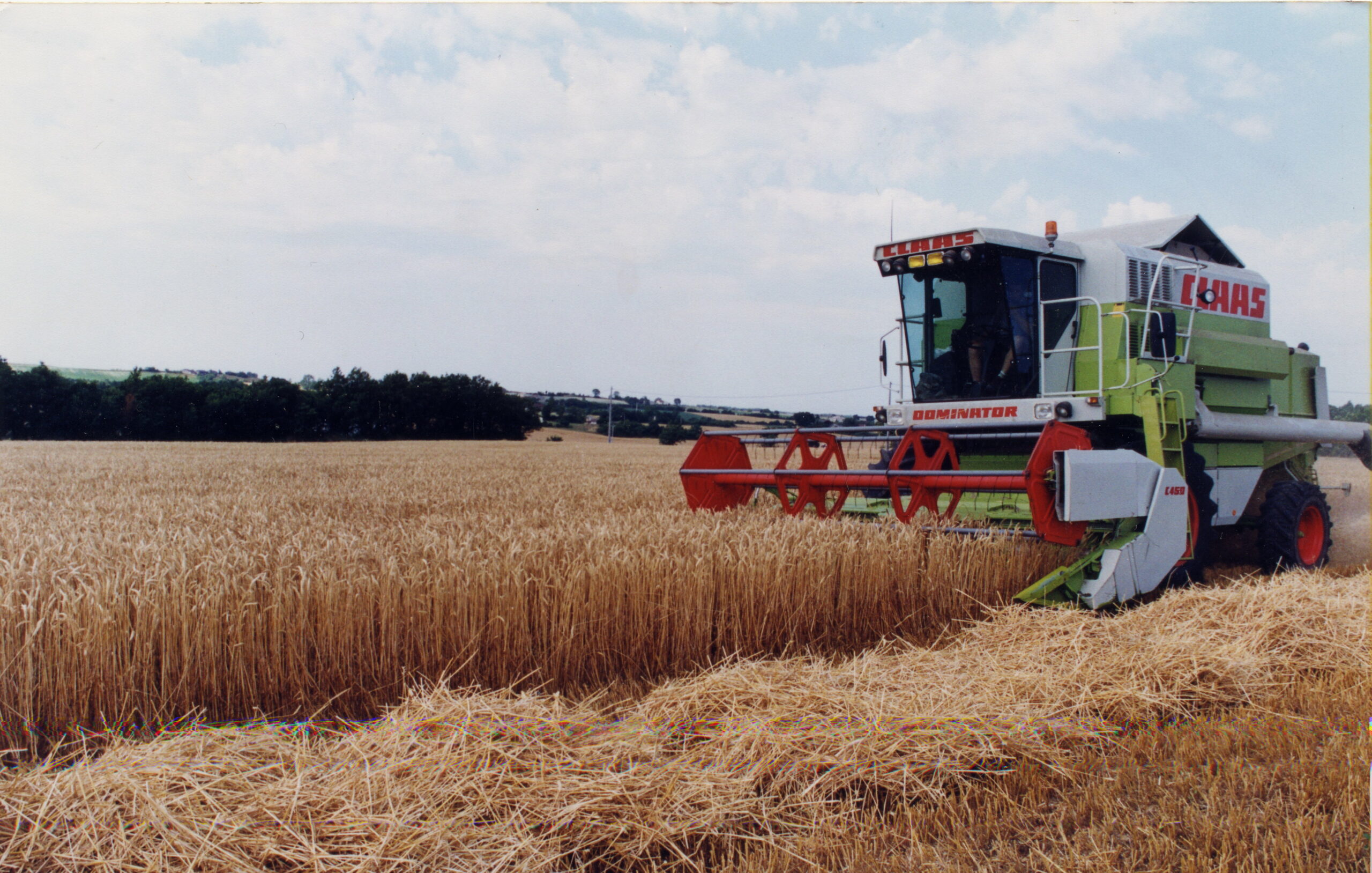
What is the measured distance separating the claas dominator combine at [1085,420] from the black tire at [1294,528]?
18 mm

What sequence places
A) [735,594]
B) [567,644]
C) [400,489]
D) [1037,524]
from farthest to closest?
1. [400,489]
2. [1037,524]
3. [735,594]
4. [567,644]

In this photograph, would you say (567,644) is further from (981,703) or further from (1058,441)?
(1058,441)

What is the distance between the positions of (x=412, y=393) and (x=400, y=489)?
2531 centimetres

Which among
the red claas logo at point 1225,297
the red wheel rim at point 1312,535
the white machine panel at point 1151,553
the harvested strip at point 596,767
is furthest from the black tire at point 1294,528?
the harvested strip at point 596,767

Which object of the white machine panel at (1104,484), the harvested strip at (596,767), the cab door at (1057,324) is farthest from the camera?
the cab door at (1057,324)

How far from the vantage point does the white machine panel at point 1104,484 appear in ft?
17.5

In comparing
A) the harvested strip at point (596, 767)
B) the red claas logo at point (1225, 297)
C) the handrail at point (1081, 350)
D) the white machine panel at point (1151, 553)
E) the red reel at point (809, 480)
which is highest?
the red claas logo at point (1225, 297)

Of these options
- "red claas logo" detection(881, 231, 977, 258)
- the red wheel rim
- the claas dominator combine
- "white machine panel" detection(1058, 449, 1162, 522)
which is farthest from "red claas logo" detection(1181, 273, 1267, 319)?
"white machine panel" detection(1058, 449, 1162, 522)

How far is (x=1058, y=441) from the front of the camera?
5.65m

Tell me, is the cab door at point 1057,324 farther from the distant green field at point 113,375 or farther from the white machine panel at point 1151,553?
the distant green field at point 113,375

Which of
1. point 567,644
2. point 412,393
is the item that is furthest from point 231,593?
point 412,393

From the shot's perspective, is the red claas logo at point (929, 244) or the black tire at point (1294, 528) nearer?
the red claas logo at point (929, 244)

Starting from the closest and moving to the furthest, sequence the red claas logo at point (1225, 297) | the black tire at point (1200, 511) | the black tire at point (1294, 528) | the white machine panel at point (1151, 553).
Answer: the white machine panel at point (1151, 553) → the black tire at point (1200, 511) → the black tire at point (1294, 528) → the red claas logo at point (1225, 297)

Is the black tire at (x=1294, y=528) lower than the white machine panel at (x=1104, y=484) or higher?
lower
